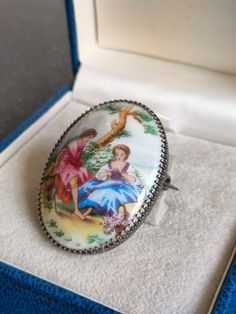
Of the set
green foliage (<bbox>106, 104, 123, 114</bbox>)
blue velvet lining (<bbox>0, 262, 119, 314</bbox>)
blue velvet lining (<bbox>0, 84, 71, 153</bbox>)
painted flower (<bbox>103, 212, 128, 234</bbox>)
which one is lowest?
blue velvet lining (<bbox>0, 262, 119, 314</bbox>)

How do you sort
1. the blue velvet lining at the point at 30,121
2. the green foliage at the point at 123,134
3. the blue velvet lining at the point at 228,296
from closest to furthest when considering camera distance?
the blue velvet lining at the point at 228,296
the green foliage at the point at 123,134
the blue velvet lining at the point at 30,121

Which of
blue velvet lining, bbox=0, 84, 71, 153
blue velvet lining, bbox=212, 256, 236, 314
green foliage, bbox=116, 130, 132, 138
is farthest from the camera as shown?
blue velvet lining, bbox=0, 84, 71, 153

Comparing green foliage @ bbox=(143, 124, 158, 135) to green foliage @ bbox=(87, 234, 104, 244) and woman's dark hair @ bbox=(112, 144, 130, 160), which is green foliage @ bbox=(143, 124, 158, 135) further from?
green foliage @ bbox=(87, 234, 104, 244)

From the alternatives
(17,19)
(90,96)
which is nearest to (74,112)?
(90,96)

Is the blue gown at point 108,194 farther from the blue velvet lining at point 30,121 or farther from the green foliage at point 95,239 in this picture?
the blue velvet lining at point 30,121

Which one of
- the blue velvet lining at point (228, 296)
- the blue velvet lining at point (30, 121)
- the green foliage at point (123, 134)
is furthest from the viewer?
the blue velvet lining at point (30, 121)

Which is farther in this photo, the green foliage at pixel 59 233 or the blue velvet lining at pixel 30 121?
the blue velvet lining at pixel 30 121

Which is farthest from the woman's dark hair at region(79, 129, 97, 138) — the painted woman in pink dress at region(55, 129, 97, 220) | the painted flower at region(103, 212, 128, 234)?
the painted flower at region(103, 212, 128, 234)

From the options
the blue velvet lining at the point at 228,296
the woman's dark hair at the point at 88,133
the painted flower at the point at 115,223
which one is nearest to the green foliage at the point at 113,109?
the woman's dark hair at the point at 88,133

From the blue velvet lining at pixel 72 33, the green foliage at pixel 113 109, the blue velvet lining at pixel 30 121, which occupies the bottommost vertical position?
the blue velvet lining at pixel 30 121
